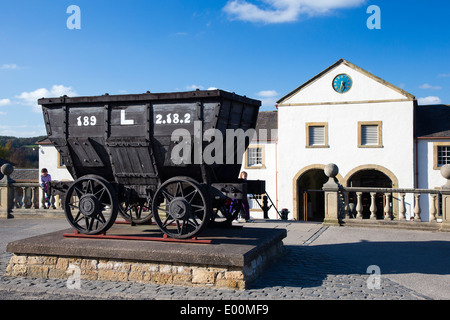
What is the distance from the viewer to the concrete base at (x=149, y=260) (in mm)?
6160

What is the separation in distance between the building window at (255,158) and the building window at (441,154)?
38.6ft

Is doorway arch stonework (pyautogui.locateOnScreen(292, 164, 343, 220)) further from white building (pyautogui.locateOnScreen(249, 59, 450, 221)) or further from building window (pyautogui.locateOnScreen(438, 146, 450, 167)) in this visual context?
building window (pyautogui.locateOnScreen(438, 146, 450, 167))

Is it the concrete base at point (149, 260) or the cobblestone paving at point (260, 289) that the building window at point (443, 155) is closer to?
the cobblestone paving at point (260, 289)

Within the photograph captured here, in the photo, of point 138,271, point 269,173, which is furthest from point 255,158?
point 138,271

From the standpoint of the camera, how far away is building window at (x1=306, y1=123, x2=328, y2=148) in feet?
100

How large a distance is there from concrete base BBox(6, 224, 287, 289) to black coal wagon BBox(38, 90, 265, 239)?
51 centimetres

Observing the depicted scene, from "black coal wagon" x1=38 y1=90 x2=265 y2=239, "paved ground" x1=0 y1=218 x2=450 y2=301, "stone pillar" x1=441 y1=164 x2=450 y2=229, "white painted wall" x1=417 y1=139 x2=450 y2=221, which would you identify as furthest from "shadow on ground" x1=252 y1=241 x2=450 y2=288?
"white painted wall" x1=417 y1=139 x2=450 y2=221

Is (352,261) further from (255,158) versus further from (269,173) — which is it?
(255,158)

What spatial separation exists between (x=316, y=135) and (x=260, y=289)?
25.7m

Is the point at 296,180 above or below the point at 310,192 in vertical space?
above

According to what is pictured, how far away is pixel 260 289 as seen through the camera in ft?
19.8

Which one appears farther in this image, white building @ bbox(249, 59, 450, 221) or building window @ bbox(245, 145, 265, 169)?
building window @ bbox(245, 145, 265, 169)
